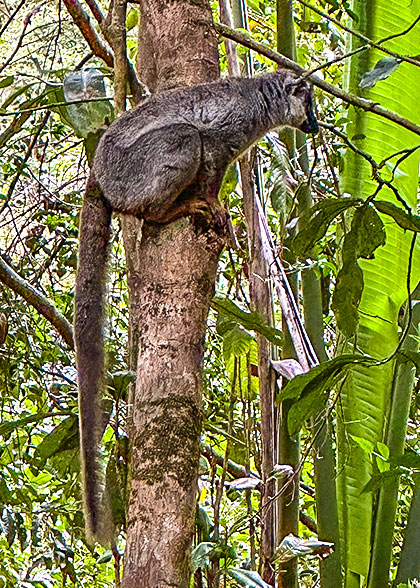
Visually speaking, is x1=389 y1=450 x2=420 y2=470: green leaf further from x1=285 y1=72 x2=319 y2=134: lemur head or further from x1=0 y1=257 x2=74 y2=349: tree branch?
x1=285 y1=72 x2=319 y2=134: lemur head

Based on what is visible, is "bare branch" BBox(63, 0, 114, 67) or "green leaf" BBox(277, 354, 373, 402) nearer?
"green leaf" BBox(277, 354, 373, 402)

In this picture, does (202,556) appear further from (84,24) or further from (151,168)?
(84,24)

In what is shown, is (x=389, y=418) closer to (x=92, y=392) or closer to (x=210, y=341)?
(x=92, y=392)

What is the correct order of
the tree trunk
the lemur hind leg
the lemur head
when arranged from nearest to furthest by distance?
the tree trunk
the lemur hind leg
the lemur head

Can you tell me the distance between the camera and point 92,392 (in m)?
2.17

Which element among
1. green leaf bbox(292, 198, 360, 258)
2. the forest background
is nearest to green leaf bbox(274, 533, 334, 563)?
the forest background

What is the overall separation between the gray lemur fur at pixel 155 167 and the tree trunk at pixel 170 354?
0.36 ft

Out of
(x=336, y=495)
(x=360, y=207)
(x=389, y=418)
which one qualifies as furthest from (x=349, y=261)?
(x=336, y=495)

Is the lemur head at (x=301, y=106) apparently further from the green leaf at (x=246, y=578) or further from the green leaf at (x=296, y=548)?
the green leaf at (x=246, y=578)

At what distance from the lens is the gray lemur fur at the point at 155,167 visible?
6.92 feet

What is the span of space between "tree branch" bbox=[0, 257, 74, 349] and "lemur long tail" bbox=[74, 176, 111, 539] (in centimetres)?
41

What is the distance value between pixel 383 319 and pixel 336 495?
1.78 ft

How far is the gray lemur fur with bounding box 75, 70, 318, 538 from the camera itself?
211 cm

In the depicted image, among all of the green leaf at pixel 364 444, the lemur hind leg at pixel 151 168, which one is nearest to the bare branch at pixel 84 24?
the lemur hind leg at pixel 151 168
